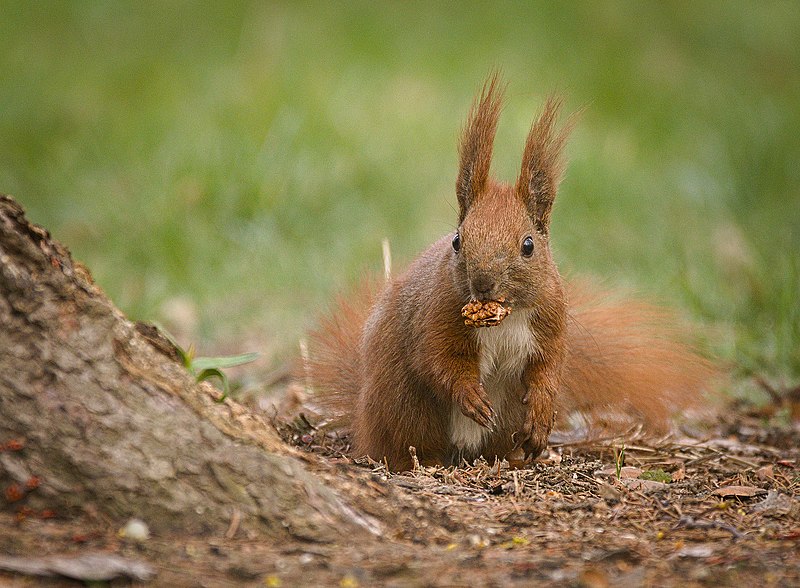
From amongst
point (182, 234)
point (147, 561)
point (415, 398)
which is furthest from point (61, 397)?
point (182, 234)

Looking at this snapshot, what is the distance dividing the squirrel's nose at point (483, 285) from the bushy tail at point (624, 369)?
57 centimetres

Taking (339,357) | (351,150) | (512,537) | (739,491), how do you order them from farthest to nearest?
1. (351,150)
2. (339,357)
3. (739,491)
4. (512,537)

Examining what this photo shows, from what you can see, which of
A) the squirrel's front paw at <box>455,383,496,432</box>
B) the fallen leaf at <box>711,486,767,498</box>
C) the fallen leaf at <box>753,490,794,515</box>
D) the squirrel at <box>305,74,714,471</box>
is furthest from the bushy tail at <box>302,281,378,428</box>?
the fallen leaf at <box>753,490,794,515</box>

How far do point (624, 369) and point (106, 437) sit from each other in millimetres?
1901

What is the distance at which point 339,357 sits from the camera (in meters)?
3.59

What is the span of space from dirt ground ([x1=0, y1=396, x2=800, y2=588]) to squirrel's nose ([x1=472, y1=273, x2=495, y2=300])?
0.48 m

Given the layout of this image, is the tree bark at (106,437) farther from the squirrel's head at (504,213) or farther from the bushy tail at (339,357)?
the bushy tail at (339,357)

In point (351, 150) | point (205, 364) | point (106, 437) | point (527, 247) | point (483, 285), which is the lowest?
point (106, 437)

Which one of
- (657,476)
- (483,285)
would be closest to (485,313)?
(483,285)

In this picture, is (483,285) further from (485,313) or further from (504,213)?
(504,213)

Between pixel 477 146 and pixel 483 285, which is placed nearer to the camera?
pixel 483 285

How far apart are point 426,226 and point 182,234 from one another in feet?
4.78

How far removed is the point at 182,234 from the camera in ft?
19.2

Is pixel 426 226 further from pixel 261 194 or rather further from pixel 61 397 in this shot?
pixel 61 397
